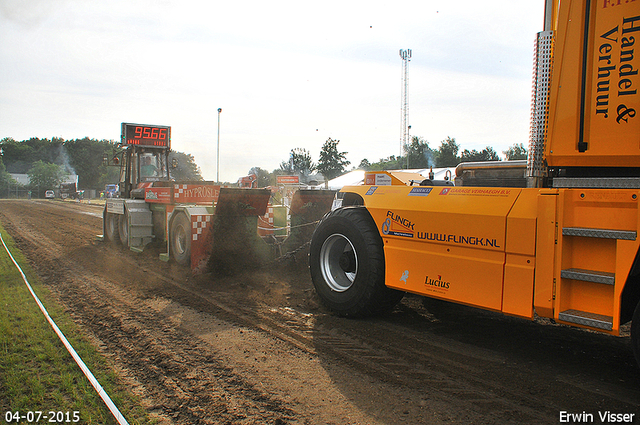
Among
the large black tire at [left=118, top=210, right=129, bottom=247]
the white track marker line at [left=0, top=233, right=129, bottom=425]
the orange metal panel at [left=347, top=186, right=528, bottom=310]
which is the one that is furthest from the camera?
the large black tire at [left=118, top=210, right=129, bottom=247]

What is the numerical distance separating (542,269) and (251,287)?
15.0 feet

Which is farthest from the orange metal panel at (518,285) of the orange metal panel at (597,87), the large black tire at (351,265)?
the large black tire at (351,265)

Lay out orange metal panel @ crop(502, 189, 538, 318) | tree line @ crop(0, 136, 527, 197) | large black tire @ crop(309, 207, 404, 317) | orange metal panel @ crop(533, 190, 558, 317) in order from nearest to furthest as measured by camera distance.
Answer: orange metal panel @ crop(533, 190, 558, 317), orange metal panel @ crop(502, 189, 538, 318), large black tire @ crop(309, 207, 404, 317), tree line @ crop(0, 136, 527, 197)

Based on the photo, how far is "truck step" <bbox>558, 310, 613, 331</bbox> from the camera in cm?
305

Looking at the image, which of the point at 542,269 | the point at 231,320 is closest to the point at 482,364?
the point at 542,269

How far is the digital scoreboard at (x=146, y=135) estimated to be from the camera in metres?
12.0

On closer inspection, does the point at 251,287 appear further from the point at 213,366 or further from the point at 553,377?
the point at 553,377

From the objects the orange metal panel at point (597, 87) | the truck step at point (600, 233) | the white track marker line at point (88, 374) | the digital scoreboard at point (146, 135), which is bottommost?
the white track marker line at point (88, 374)

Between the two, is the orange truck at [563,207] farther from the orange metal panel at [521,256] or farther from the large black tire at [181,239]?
the large black tire at [181,239]

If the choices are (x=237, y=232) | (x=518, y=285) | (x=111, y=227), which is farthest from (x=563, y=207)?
(x=111, y=227)

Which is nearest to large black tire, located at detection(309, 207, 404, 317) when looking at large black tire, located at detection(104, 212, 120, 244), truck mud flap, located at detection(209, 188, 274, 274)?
truck mud flap, located at detection(209, 188, 274, 274)

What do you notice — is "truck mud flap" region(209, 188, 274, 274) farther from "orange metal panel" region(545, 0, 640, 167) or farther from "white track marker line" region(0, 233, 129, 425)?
"orange metal panel" region(545, 0, 640, 167)

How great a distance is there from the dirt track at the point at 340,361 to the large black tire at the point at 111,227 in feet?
19.7

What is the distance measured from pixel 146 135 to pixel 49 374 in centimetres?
988
